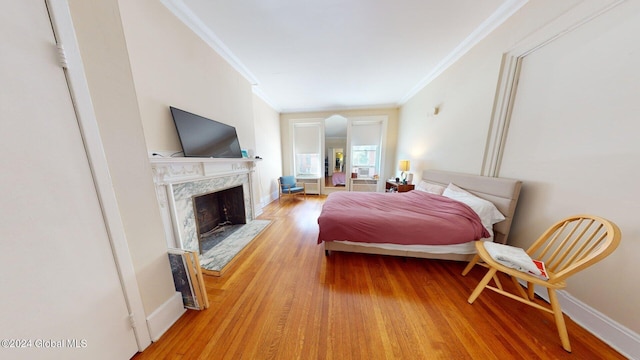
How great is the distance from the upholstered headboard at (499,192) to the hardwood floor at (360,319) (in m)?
0.52

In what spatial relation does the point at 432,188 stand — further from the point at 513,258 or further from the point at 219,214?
the point at 219,214

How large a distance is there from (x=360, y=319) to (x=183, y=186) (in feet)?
7.06

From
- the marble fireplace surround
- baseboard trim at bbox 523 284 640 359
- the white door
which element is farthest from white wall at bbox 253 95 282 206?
baseboard trim at bbox 523 284 640 359

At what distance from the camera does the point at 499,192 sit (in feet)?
5.87

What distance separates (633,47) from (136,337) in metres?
3.74

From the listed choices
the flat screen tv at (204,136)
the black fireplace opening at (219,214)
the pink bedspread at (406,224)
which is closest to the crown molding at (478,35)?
the pink bedspread at (406,224)

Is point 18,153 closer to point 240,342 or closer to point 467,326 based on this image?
point 240,342

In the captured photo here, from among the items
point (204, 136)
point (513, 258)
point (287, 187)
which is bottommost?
point (287, 187)

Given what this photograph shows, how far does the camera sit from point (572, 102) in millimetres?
1340

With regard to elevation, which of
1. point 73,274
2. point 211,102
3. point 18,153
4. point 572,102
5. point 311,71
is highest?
point 311,71

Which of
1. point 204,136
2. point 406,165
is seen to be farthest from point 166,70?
point 406,165

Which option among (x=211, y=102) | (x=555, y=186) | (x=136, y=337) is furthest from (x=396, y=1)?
(x=136, y=337)

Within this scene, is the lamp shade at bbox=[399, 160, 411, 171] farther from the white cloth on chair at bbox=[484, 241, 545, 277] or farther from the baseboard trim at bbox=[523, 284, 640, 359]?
the baseboard trim at bbox=[523, 284, 640, 359]

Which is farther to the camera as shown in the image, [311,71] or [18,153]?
[311,71]
